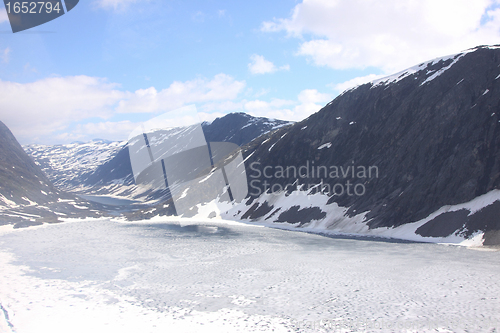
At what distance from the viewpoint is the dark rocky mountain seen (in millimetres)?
46688

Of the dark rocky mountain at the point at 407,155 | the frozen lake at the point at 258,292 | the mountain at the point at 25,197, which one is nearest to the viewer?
the frozen lake at the point at 258,292

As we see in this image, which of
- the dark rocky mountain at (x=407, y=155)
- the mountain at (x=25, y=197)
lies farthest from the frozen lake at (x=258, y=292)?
the mountain at (x=25, y=197)

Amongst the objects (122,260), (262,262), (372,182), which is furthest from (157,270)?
(372,182)

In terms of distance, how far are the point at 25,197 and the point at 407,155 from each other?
14136 centimetres

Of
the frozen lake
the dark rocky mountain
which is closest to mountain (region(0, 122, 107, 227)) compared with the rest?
the dark rocky mountain

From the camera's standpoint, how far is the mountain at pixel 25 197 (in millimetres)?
102812

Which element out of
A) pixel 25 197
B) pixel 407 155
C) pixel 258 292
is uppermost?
pixel 407 155

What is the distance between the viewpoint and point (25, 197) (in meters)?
123

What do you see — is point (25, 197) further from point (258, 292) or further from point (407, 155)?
point (407, 155)

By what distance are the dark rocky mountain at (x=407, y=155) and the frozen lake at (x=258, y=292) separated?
1329 cm

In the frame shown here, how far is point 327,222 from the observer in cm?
6394

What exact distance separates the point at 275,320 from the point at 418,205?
43.9m

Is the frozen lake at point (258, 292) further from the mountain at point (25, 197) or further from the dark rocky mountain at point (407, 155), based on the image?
the mountain at point (25, 197)

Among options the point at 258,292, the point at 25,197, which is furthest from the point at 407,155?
the point at 25,197
